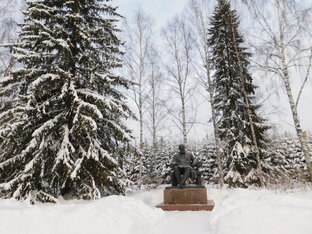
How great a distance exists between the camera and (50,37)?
8.13 meters

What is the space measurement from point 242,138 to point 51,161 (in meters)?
10.6

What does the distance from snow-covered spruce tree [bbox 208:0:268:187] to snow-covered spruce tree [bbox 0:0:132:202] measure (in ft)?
25.1

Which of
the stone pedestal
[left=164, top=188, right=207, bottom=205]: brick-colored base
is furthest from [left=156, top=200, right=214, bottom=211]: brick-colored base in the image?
[left=164, top=188, right=207, bottom=205]: brick-colored base

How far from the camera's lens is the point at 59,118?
873 centimetres

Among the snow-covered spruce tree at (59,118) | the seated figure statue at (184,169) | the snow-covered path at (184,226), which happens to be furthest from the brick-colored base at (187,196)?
the snow-covered path at (184,226)

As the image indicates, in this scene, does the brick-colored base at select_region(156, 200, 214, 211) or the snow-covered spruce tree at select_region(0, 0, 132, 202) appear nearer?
the snow-covered spruce tree at select_region(0, 0, 132, 202)

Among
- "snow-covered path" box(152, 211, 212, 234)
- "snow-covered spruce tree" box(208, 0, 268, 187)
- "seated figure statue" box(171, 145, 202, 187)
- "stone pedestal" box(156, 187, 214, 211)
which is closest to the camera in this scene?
"snow-covered path" box(152, 211, 212, 234)

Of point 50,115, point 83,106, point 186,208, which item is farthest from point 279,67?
point 50,115

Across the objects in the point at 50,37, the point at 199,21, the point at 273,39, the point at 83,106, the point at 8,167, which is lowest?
the point at 8,167

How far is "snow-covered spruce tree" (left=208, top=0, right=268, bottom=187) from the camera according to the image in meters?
14.6

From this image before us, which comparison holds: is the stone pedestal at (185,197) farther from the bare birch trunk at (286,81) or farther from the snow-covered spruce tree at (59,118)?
the bare birch trunk at (286,81)

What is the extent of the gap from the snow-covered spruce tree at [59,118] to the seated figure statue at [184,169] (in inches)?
75.5

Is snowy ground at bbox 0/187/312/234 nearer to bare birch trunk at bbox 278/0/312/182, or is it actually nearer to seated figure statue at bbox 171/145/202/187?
seated figure statue at bbox 171/145/202/187

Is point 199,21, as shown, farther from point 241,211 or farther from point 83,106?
point 241,211
